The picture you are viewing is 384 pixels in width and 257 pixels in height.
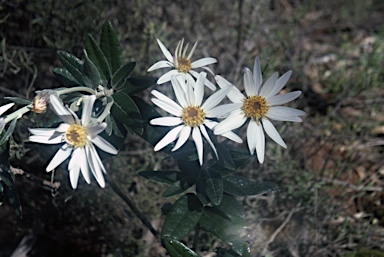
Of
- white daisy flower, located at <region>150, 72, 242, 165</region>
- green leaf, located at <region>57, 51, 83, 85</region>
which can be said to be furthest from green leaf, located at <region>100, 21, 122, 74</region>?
white daisy flower, located at <region>150, 72, 242, 165</region>

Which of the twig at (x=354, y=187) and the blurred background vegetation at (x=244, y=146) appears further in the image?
the twig at (x=354, y=187)

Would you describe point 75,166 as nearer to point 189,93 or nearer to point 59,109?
point 59,109

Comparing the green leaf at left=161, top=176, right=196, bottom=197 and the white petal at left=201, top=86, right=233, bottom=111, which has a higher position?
the white petal at left=201, top=86, right=233, bottom=111

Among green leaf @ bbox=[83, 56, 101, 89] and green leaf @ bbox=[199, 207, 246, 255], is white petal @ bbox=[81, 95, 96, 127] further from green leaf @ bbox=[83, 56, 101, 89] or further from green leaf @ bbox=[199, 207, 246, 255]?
green leaf @ bbox=[199, 207, 246, 255]

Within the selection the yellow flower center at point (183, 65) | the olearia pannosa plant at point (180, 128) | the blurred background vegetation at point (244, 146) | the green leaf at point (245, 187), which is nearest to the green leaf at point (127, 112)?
Result: the olearia pannosa plant at point (180, 128)

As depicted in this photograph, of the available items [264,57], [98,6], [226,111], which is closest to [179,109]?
[226,111]

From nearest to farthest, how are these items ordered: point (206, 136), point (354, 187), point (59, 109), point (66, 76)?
point (59, 109) < point (206, 136) < point (66, 76) < point (354, 187)

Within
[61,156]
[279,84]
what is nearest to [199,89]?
[279,84]

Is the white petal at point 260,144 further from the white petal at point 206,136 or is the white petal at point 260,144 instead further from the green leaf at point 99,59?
the green leaf at point 99,59
